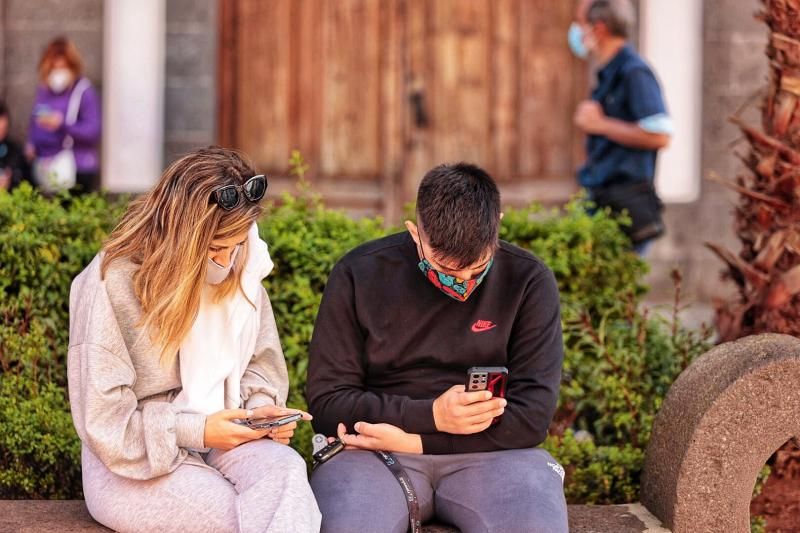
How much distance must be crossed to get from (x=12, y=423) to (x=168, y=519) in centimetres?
133

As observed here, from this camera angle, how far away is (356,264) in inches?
155

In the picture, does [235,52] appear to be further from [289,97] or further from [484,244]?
[484,244]

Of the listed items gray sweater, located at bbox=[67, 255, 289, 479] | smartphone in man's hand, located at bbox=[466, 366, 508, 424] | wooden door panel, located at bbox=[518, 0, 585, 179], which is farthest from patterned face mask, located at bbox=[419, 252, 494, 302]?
wooden door panel, located at bbox=[518, 0, 585, 179]

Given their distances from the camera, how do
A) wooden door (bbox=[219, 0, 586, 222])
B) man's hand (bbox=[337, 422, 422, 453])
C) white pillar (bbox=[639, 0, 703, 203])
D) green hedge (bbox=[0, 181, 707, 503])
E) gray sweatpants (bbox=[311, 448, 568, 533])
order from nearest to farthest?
1. gray sweatpants (bbox=[311, 448, 568, 533])
2. man's hand (bbox=[337, 422, 422, 453])
3. green hedge (bbox=[0, 181, 707, 503])
4. white pillar (bbox=[639, 0, 703, 203])
5. wooden door (bbox=[219, 0, 586, 222])

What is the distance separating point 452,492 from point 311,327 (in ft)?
4.51

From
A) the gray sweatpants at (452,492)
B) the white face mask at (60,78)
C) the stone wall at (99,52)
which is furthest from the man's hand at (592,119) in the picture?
the white face mask at (60,78)

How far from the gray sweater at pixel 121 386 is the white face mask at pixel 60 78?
16.7ft

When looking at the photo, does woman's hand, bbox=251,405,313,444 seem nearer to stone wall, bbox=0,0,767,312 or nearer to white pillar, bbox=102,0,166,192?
white pillar, bbox=102,0,166,192

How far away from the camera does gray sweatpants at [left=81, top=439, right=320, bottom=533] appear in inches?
135

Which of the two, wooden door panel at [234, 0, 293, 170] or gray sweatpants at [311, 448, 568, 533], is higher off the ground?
wooden door panel at [234, 0, 293, 170]

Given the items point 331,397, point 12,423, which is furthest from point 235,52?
point 331,397

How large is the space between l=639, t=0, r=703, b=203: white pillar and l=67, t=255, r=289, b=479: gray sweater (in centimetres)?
613

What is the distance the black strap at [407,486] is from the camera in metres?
3.66

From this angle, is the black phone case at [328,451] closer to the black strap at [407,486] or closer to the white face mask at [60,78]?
the black strap at [407,486]
